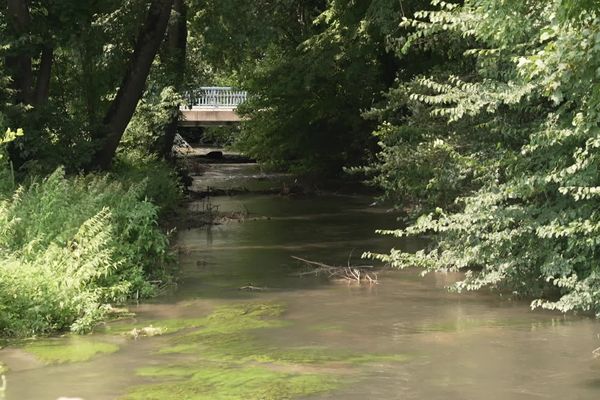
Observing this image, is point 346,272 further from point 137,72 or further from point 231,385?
point 137,72

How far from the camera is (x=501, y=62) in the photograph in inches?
504

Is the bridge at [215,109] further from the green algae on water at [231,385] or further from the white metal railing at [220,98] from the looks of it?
the green algae on water at [231,385]

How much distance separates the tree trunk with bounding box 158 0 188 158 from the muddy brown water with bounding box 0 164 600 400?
21.2 feet

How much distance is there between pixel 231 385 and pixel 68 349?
2458 millimetres

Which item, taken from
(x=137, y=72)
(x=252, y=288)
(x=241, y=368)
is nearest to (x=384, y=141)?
(x=252, y=288)

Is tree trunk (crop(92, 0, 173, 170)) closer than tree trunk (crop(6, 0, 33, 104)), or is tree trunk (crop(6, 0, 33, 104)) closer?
tree trunk (crop(6, 0, 33, 104))

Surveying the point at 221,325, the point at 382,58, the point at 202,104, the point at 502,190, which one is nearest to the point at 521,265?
the point at 502,190

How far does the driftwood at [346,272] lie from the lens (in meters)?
15.5

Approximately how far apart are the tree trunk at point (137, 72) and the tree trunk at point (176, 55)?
3080 mm

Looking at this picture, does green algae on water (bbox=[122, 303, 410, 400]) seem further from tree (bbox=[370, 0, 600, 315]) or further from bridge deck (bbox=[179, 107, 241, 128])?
bridge deck (bbox=[179, 107, 241, 128])

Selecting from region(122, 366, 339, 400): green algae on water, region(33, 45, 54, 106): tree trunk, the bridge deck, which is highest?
the bridge deck

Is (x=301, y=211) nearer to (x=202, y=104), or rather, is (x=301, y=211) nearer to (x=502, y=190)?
(x=502, y=190)

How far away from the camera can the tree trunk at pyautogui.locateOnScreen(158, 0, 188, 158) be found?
24828 mm

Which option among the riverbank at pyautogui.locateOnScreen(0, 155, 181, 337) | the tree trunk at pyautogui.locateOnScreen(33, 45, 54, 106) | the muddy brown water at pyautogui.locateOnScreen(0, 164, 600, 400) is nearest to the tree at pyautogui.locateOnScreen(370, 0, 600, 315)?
the muddy brown water at pyautogui.locateOnScreen(0, 164, 600, 400)
